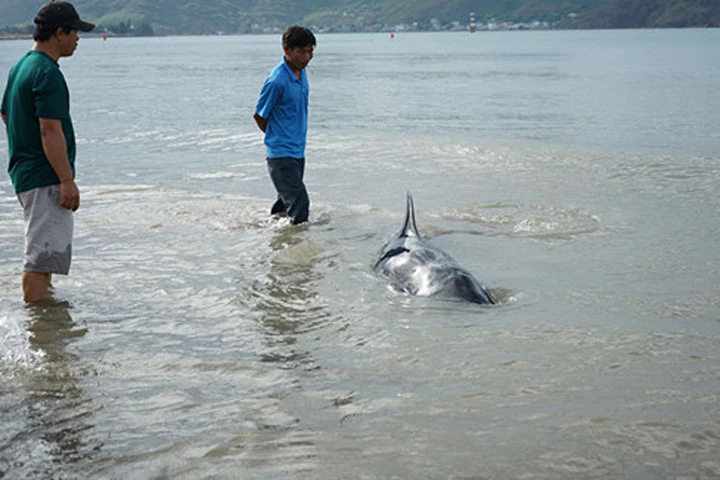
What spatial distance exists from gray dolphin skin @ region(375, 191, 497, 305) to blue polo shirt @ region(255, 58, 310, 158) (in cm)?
184

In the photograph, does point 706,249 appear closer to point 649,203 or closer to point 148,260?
point 649,203

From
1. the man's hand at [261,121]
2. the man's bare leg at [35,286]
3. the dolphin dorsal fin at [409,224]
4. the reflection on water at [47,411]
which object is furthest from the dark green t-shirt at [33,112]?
the dolphin dorsal fin at [409,224]

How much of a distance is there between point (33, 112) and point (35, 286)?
4.98ft

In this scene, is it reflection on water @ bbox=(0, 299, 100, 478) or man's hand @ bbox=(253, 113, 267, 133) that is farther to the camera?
man's hand @ bbox=(253, 113, 267, 133)

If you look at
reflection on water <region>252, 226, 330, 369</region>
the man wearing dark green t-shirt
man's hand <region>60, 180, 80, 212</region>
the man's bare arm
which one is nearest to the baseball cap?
the man wearing dark green t-shirt

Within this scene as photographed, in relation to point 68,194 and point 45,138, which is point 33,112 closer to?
point 45,138

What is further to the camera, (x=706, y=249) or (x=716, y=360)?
(x=706, y=249)

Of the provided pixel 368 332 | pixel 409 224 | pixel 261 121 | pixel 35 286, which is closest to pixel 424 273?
pixel 368 332

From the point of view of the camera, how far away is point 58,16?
603 centimetres

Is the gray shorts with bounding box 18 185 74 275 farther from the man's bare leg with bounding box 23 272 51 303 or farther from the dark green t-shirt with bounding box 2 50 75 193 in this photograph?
the man's bare leg with bounding box 23 272 51 303

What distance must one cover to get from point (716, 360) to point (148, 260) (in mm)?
5669

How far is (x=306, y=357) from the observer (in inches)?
A: 229

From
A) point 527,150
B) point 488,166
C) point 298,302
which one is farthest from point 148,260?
point 527,150

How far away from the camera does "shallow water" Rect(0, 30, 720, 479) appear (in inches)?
173
